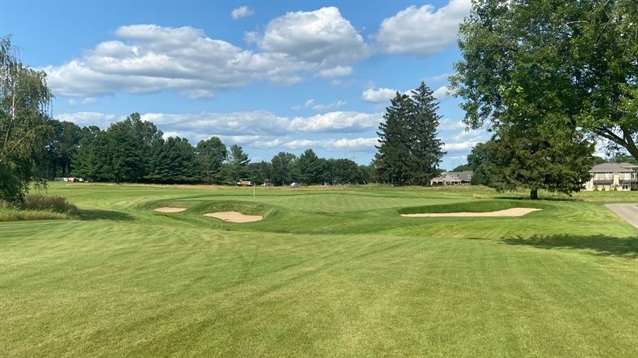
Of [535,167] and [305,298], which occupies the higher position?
[535,167]

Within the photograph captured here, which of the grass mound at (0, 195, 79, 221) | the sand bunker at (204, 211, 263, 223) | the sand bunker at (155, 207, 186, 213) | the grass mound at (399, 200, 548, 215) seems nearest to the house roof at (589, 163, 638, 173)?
the grass mound at (399, 200, 548, 215)

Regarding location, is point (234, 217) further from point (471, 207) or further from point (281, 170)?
point (281, 170)

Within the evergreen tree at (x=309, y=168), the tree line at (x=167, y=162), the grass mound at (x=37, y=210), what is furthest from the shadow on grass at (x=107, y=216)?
the evergreen tree at (x=309, y=168)

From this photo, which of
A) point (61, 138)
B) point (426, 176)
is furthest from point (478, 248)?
point (61, 138)

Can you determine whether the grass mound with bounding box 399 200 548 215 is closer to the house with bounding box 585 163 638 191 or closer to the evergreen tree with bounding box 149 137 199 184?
the house with bounding box 585 163 638 191

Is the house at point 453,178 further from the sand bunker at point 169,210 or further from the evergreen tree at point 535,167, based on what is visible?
the sand bunker at point 169,210

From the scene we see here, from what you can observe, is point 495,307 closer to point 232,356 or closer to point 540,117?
point 232,356

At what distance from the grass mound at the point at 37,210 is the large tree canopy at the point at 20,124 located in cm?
100

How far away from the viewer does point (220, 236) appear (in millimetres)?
18219

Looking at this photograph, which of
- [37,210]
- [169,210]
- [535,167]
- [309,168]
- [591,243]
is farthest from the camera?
[309,168]

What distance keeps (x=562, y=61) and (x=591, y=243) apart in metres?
8.45

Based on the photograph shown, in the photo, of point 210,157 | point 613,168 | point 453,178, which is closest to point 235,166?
point 210,157

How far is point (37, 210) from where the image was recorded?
25609mm

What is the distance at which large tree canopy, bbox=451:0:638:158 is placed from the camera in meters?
12.8
